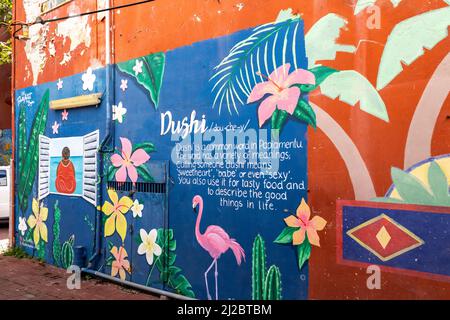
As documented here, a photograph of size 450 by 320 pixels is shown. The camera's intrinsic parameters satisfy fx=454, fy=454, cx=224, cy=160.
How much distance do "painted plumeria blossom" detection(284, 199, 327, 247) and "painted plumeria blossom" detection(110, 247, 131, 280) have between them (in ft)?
9.68

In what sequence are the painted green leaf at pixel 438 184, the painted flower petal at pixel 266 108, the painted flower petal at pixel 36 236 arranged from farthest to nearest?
the painted flower petal at pixel 36 236 < the painted flower petal at pixel 266 108 < the painted green leaf at pixel 438 184

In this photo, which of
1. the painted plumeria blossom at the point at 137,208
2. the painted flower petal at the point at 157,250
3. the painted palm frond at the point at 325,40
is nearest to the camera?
the painted palm frond at the point at 325,40

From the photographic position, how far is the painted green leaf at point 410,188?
398 centimetres

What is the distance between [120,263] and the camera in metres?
6.87

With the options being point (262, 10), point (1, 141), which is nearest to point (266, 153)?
point (262, 10)

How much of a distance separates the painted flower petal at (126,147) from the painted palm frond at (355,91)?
328cm

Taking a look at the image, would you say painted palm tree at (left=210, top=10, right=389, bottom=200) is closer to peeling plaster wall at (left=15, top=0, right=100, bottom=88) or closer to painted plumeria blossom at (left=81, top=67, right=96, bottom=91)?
painted plumeria blossom at (left=81, top=67, right=96, bottom=91)

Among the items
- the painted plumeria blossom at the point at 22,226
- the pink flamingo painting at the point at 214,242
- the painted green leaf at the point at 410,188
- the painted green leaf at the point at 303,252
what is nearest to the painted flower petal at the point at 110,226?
the pink flamingo painting at the point at 214,242

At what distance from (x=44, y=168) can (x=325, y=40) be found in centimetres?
629

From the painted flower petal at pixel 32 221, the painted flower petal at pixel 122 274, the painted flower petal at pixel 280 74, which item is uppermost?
the painted flower petal at pixel 280 74

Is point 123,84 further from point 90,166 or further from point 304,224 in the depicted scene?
point 304,224

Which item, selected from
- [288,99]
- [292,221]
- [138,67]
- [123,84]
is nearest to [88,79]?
[123,84]

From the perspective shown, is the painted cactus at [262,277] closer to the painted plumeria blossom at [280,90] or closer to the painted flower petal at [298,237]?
the painted flower petal at [298,237]
